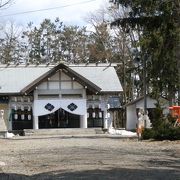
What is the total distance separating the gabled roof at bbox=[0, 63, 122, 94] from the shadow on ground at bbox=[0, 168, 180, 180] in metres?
33.2

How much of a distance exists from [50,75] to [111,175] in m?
34.8

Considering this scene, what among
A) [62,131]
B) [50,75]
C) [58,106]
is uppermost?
[50,75]

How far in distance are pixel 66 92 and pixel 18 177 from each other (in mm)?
35149

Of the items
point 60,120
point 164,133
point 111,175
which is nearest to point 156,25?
point 164,133

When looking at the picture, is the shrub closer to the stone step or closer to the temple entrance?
the stone step

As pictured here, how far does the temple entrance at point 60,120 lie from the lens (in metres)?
49.5

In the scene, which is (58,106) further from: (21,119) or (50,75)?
(21,119)

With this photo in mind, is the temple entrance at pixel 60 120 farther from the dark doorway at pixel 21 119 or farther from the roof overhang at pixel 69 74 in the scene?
the roof overhang at pixel 69 74

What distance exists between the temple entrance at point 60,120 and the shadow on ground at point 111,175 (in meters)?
35.5

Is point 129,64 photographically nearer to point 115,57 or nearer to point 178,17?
point 115,57

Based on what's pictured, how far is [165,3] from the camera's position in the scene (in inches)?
1211

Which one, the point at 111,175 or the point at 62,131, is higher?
the point at 62,131

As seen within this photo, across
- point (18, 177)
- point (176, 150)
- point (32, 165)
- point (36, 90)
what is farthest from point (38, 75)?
point (18, 177)

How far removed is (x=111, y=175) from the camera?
42.7 feet
